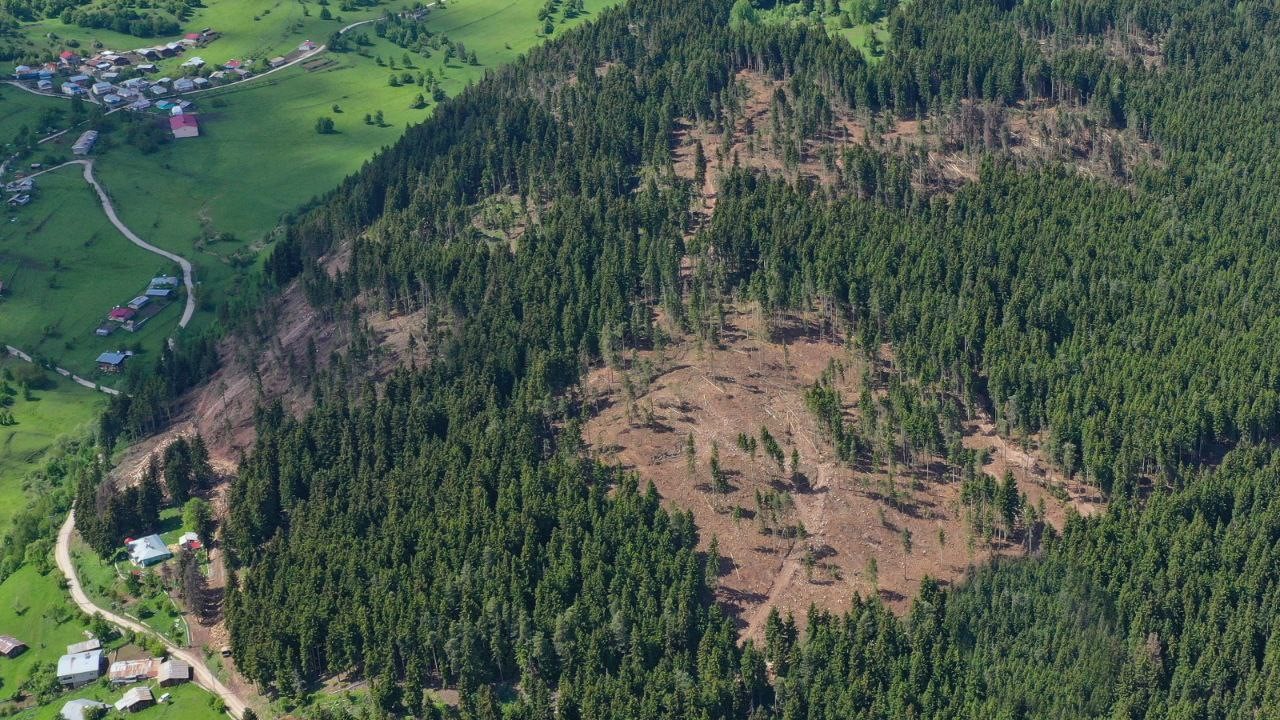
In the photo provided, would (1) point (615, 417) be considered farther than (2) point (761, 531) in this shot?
Yes

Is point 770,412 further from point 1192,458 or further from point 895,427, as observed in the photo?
point 1192,458

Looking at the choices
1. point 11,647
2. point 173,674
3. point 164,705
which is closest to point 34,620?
point 11,647

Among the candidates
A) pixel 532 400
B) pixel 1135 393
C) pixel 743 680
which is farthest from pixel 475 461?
pixel 1135 393

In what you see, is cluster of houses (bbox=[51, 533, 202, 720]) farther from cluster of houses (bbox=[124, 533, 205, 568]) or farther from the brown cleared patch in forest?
the brown cleared patch in forest

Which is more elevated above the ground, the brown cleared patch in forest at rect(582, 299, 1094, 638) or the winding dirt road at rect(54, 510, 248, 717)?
the brown cleared patch in forest at rect(582, 299, 1094, 638)

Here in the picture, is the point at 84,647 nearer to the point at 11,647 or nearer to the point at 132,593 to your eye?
the point at 11,647

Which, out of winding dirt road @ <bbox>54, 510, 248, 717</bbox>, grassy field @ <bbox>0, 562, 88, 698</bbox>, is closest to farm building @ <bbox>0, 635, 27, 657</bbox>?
grassy field @ <bbox>0, 562, 88, 698</bbox>
